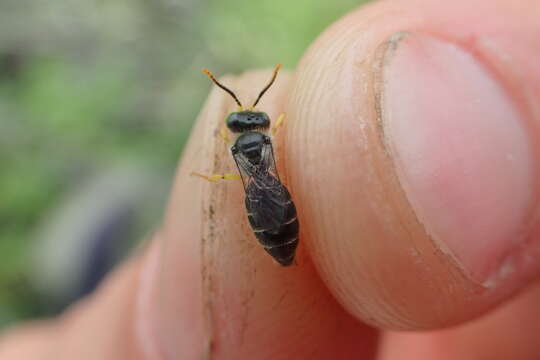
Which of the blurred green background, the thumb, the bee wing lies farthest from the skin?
the blurred green background

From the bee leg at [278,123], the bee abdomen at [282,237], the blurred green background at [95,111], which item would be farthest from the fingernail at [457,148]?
the blurred green background at [95,111]

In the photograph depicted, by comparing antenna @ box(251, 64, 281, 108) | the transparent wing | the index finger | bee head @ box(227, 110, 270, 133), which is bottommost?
the index finger

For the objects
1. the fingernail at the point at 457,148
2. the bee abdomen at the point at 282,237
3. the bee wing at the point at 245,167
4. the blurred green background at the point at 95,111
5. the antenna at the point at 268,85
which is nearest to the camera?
the fingernail at the point at 457,148

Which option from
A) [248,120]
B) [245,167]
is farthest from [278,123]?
[245,167]

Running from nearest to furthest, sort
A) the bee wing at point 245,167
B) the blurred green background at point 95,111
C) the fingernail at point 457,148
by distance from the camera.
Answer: the fingernail at point 457,148 → the bee wing at point 245,167 → the blurred green background at point 95,111

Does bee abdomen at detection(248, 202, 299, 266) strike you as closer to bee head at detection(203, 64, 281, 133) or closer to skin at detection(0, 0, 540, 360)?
skin at detection(0, 0, 540, 360)

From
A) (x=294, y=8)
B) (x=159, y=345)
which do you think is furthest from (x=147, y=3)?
(x=159, y=345)

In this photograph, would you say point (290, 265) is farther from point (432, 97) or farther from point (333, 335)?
point (432, 97)

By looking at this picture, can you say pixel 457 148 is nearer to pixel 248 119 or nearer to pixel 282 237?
pixel 282 237

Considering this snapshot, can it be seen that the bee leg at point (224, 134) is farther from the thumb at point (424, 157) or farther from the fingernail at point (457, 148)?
the fingernail at point (457, 148)
